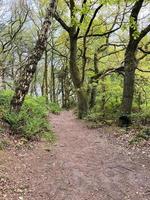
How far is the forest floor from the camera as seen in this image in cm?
586

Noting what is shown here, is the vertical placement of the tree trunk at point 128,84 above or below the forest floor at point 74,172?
above

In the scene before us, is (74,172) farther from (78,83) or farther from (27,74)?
(78,83)

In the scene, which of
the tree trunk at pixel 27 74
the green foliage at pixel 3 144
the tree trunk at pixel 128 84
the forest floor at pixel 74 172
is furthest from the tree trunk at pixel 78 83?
the green foliage at pixel 3 144

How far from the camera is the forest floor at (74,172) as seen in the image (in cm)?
586

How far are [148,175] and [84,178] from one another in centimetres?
148

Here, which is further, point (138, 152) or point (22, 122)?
point (22, 122)

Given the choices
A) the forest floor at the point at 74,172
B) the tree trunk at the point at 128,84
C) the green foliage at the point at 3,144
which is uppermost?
the tree trunk at the point at 128,84

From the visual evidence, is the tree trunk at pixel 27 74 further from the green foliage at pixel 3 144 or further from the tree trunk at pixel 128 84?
the tree trunk at pixel 128 84

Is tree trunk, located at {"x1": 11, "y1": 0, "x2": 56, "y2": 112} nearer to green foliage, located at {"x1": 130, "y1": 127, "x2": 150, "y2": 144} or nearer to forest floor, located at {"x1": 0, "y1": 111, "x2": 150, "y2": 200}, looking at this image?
forest floor, located at {"x1": 0, "y1": 111, "x2": 150, "y2": 200}

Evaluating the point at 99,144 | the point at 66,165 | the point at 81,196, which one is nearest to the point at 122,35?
the point at 99,144

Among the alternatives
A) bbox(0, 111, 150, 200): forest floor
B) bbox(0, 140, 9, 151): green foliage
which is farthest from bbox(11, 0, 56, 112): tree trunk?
bbox(0, 140, 9, 151): green foliage

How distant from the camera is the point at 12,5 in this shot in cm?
2841

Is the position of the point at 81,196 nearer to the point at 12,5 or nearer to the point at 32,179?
the point at 32,179

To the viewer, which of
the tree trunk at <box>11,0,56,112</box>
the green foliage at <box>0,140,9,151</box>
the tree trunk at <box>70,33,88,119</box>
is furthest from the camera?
the tree trunk at <box>70,33,88,119</box>
